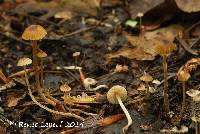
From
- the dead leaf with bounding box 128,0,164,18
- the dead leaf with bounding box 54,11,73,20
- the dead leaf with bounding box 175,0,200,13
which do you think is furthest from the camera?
the dead leaf with bounding box 54,11,73,20

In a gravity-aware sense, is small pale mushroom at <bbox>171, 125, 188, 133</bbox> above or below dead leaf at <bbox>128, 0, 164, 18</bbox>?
below

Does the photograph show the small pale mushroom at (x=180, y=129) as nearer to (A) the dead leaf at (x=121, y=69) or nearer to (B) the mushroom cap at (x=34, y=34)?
(A) the dead leaf at (x=121, y=69)

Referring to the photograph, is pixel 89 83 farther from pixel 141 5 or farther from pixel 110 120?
pixel 141 5

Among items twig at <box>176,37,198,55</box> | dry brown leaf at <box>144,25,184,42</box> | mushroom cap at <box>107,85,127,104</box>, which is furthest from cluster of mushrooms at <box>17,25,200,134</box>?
dry brown leaf at <box>144,25,184,42</box>

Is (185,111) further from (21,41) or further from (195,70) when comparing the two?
(21,41)

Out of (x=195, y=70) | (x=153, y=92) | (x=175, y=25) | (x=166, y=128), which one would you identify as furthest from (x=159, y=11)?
(x=166, y=128)

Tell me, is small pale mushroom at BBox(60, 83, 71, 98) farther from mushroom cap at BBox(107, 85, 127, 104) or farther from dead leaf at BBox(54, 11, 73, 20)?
dead leaf at BBox(54, 11, 73, 20)

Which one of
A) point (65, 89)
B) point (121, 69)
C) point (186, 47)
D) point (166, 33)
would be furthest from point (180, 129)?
point (166, 33)
